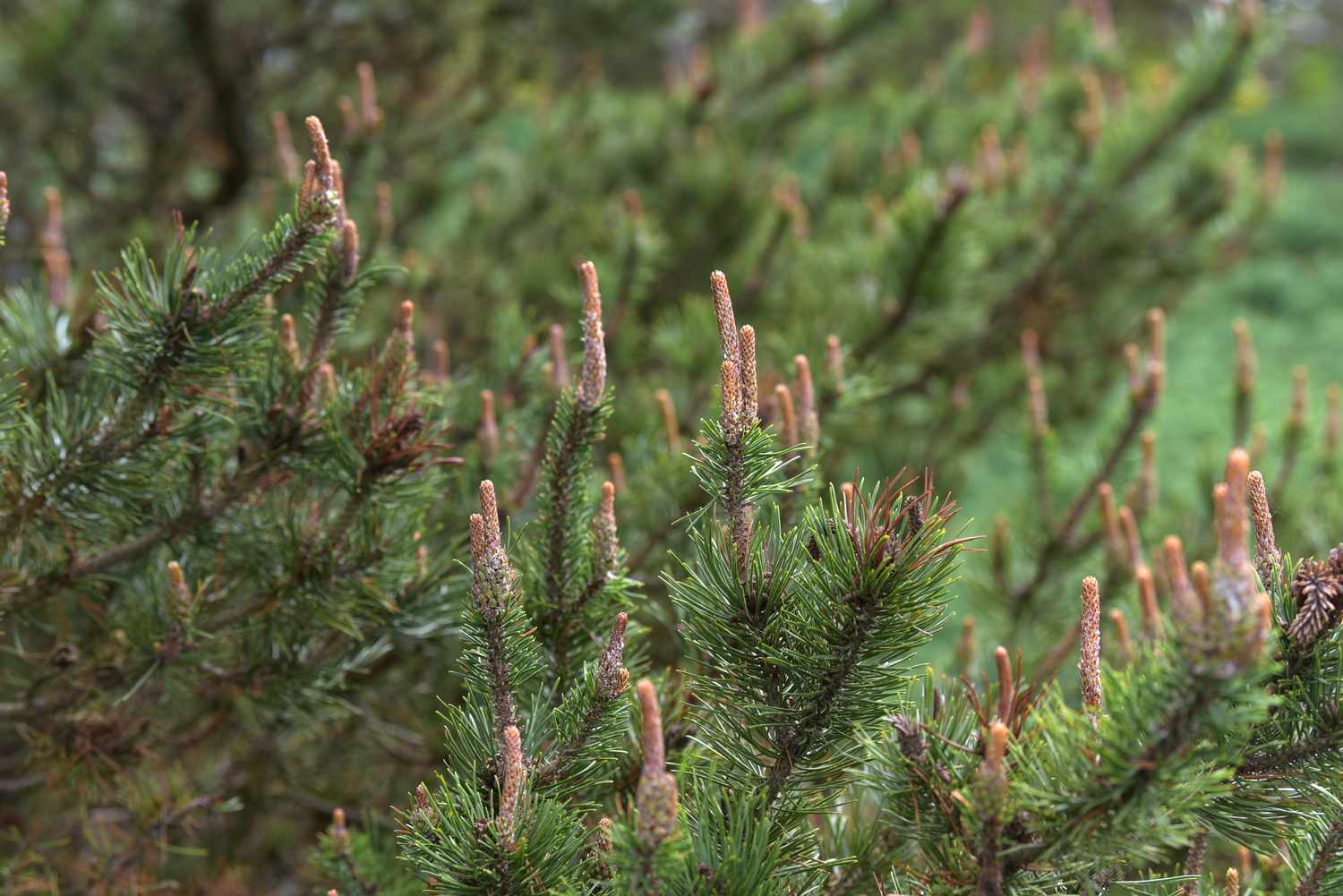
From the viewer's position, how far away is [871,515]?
2.93 ft

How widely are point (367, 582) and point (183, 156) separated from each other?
2815 mm

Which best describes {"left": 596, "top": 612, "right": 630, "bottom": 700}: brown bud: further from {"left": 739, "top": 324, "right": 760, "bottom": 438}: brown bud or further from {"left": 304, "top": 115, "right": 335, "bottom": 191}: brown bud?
{"left": 304, "top": 115, "right": 335, "bottom": 191}: brown bud

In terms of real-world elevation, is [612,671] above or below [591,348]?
below

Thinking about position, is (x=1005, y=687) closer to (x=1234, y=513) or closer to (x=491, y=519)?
(x=1234, y=513)

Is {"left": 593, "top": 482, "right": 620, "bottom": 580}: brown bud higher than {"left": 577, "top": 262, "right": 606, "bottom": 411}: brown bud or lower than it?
lower

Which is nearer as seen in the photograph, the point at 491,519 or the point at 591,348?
the point at 491,519

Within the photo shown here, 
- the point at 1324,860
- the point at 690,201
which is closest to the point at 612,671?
the point at 1324,860

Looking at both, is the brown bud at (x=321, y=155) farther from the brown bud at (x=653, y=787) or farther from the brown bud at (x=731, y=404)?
the brown bud at (x=653, y=787)

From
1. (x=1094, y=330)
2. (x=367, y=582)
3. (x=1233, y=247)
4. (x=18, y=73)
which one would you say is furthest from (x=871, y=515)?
(x=1233, y=247)

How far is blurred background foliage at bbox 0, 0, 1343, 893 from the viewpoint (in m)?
2.18

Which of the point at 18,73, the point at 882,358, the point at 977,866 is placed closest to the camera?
the point at 977,866

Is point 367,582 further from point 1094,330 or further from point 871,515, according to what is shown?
point 1094,330

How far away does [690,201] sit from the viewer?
315 cm

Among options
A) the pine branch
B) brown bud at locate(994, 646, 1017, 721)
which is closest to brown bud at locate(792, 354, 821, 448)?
brown bud at locate(994, 646, 1017, 721)
